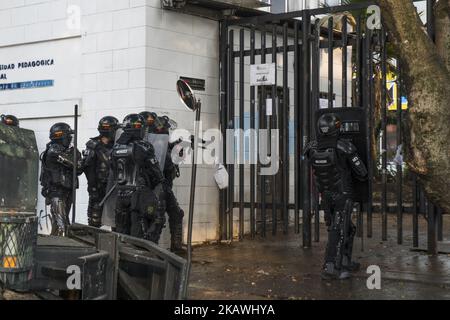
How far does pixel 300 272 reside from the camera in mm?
8672

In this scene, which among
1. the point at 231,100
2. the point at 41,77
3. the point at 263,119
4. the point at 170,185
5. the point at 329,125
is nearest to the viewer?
the point at 329,125

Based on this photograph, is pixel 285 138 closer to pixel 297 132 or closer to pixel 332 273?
pixel 297 132

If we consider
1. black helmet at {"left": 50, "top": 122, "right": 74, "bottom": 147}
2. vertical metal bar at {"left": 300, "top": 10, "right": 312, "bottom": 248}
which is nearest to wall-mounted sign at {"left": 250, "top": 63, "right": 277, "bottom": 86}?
vertical metal bar at {"left": 300, "top": 10, "right": 312, "bottom": 248}

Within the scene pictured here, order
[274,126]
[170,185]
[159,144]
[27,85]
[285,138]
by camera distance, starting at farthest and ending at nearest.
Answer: [27,85], [274,126], [285,138], [170,185], [159,144]

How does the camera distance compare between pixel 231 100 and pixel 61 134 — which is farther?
pixel 231 100

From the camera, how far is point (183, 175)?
35.8 feet

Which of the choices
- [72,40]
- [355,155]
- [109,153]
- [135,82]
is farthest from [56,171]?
[355,155]

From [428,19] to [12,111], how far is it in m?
7.23

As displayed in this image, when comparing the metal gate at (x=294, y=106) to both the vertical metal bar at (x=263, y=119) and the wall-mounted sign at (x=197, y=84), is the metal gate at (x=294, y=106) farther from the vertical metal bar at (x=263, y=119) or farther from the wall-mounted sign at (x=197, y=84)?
the wall-mounted sign at (x=197, y=84)

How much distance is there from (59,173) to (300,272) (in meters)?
3.91

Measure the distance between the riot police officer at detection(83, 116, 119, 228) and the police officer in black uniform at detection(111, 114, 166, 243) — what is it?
30.7 inches

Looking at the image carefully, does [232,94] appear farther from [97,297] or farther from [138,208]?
[97,297]

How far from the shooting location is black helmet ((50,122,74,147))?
405 inches

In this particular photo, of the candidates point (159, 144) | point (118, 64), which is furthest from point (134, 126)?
point (118, 64)
